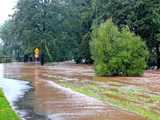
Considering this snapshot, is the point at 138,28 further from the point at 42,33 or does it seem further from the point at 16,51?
the point at 16,51

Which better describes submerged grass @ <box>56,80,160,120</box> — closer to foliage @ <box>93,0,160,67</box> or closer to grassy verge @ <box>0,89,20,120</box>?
grassy verge @ <box>0,89,20,120</box>

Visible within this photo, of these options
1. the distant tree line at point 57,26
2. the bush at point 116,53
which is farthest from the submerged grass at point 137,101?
the distant tree line at point 57,26

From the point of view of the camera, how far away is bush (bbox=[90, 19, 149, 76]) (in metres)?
38.7

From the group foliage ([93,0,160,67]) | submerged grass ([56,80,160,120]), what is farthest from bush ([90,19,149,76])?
submerged grass ([56,80,160,120])

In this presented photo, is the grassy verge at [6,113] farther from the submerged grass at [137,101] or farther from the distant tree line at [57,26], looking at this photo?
the distant tree line at [57,26]

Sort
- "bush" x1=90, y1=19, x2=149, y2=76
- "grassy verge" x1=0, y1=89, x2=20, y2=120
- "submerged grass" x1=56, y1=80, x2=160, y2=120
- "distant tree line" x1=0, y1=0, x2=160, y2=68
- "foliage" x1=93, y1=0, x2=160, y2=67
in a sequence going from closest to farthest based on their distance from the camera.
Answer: "grassy verge" x1=0, y1=89, x2=20, y2=120, "submerged grass" x1=56, y1=80, x2=160, y2=120, "bush" x1=90, y1=19, x2=149, y2=76, "foliage" x1=93, y1=0, x2=160, y2=67, "distant tree line" x1=0, y1=0, x2=160, y2=68

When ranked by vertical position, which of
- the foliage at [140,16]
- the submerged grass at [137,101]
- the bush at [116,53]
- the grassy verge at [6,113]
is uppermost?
the foliage at [140,16]

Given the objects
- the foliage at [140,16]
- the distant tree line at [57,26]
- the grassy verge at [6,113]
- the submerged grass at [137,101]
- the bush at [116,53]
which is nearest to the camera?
the grassy verge at [6,113]

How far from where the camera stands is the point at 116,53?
1543 inches

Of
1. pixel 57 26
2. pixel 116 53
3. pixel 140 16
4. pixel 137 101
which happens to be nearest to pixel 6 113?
pixel 137 101

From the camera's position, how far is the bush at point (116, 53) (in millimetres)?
38656

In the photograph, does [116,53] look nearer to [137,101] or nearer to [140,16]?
[140,16]

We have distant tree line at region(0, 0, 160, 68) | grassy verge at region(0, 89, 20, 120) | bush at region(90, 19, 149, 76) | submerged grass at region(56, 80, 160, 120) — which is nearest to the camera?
grassy verge at region(0, 89, 20, 120)

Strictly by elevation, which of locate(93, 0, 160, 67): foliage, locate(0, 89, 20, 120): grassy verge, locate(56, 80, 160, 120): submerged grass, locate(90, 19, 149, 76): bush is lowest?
locate(56, 80, 160, 120): submerged grass
